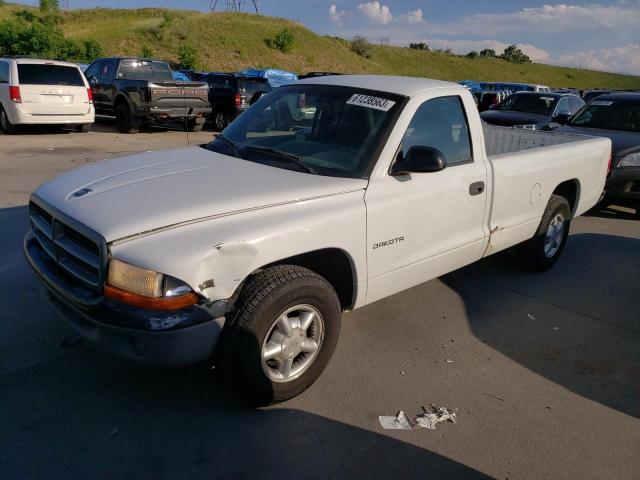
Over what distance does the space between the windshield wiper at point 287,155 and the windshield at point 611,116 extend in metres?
7.06

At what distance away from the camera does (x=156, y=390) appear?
3.16 metres

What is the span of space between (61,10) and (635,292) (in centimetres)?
7343

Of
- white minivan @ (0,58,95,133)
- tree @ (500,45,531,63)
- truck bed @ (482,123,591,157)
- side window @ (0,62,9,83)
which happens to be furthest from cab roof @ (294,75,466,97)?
tree @ (500,45,531,63)

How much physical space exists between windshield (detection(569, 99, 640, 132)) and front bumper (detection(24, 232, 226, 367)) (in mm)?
8267

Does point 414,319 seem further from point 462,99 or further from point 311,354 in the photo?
point 462,99

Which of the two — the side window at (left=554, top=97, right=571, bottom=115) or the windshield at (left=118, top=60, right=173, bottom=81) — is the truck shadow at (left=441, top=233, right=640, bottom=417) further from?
the windshield at (left=118, top=60, right=173, bottom=81)

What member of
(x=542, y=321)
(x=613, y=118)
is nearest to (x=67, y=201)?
(x=542, y=321)

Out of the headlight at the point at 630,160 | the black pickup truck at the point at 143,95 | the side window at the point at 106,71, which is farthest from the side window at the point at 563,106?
the side window at the point at 106,71

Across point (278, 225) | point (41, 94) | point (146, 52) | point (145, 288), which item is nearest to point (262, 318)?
point (278, 225)

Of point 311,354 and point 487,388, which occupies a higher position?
point 311,354

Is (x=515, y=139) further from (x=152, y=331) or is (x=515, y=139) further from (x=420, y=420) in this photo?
(x=152, y=331)

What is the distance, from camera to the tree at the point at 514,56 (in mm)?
86062

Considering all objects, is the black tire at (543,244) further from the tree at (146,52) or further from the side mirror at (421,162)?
the tree at (146,52)

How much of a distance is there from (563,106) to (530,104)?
74 cm
